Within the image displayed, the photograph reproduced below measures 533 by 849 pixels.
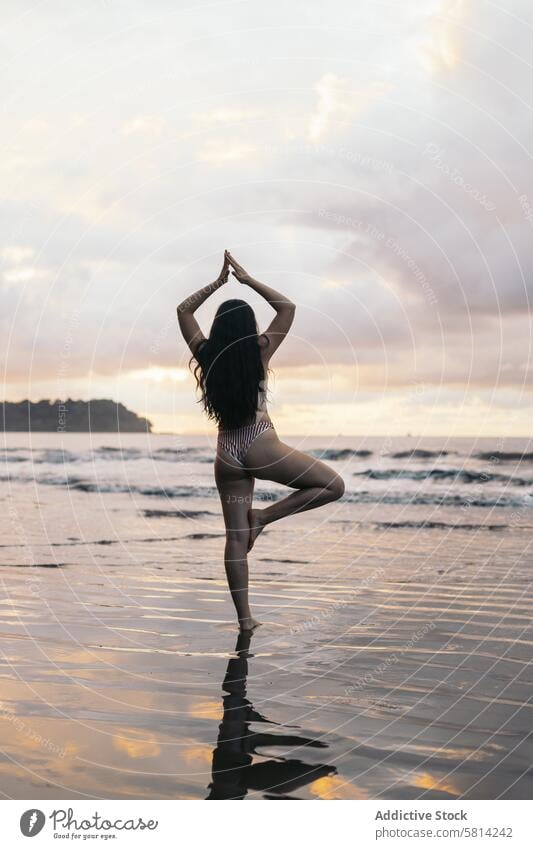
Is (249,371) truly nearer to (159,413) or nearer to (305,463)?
(305,463)

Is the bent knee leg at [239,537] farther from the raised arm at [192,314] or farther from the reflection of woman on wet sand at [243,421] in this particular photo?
the raised arm at [192,314]

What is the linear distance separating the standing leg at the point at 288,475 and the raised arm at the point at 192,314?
98cm

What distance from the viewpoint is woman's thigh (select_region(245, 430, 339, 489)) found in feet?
23.8

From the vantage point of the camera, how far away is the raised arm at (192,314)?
24.1 ft

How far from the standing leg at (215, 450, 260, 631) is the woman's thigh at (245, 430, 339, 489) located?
0.45ft

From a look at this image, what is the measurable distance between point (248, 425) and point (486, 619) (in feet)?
8.76

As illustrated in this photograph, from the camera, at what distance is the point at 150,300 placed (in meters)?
10.2

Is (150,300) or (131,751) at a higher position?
(150,300)
